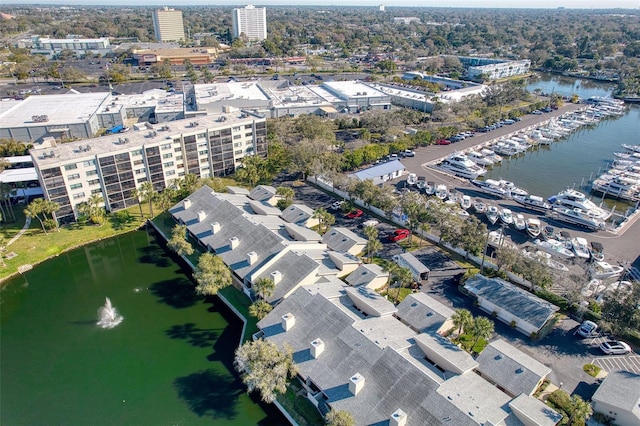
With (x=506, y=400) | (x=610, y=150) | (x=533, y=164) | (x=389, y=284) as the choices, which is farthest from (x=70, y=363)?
(x=610, y=150)


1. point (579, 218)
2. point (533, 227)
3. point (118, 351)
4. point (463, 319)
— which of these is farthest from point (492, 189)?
point (118, 351)

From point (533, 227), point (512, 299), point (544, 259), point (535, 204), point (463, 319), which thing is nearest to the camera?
point (463, 319)

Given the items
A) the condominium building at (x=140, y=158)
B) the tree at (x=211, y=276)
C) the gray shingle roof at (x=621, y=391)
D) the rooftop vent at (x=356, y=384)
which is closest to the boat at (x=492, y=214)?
the gray shingle roof at (x=621, y=391)

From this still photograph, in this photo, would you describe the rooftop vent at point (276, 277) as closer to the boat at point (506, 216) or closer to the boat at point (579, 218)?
the boat at point (506, 216)

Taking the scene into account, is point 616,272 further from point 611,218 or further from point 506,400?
point 506,400

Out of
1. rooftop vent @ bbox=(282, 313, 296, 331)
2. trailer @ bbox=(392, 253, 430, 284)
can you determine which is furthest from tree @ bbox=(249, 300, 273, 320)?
trailer @ bbox=(392, 253, 430, 284)

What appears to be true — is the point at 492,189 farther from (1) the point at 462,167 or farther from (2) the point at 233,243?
(2) the point at 233,243

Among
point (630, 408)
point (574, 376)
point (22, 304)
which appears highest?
point (630, 408)
